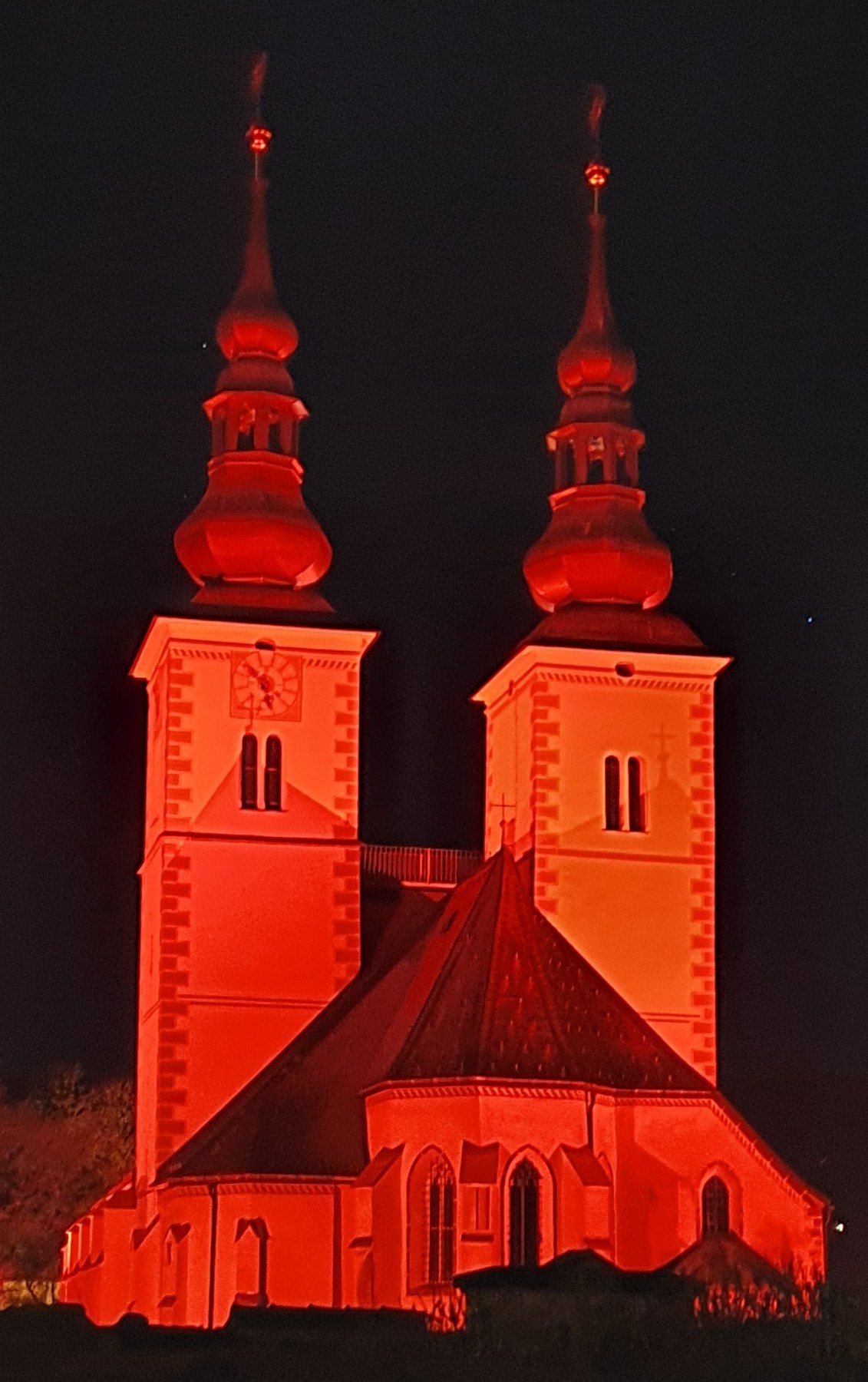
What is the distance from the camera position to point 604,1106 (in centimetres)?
5819

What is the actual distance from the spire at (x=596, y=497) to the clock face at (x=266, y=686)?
5.00 m

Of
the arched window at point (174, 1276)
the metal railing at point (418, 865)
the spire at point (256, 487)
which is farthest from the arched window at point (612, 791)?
the arched window at point (174, 1276)

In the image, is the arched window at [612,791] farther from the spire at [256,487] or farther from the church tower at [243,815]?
the spire at [256,487]

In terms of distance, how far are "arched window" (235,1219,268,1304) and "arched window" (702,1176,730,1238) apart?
694 cm

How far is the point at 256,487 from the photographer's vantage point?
6638 centimetres

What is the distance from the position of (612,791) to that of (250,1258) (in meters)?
10.9

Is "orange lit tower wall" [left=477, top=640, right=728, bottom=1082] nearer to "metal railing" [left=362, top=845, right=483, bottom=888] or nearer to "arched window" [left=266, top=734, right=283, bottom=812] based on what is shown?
"metal railing" [left=362, top=845, right=483, bottom=888]

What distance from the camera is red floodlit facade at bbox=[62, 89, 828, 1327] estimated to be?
58.2 m

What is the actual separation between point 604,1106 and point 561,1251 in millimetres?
2623

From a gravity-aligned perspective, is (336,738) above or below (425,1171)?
above

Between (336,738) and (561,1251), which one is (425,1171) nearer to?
(561,1251)

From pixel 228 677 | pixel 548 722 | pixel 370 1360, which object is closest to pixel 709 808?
pixel 548 722

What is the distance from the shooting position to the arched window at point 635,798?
6519 centimetres

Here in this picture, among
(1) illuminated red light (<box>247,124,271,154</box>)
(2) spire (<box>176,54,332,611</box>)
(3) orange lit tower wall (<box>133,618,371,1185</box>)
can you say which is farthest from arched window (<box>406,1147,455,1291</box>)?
(1) illuminated red light (<box>247,124,271,154</box>)
